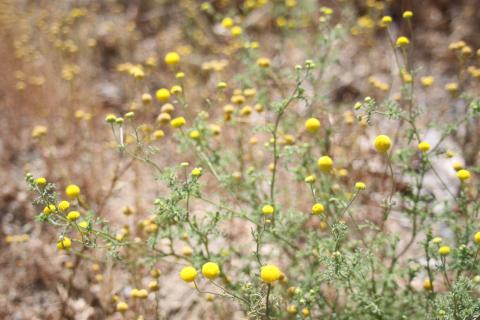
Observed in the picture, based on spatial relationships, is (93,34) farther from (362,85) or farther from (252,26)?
(362,85)

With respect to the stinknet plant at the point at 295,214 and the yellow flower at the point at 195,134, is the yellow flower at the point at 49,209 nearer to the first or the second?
the stinknet plant at the point at 295,214

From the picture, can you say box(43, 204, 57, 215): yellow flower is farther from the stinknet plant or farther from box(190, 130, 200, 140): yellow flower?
box(190, 130, 200, 140): yellow flower

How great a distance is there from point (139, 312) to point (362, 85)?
364cm

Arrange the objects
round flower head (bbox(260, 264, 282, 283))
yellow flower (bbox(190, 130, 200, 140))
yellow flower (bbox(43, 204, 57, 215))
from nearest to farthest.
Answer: round flower head (bbox(260, 264, 282, 283)), yellow flower (bbox(43, 204, 57, 215)), yellow flower (bbox(190, 130, 200, 140))

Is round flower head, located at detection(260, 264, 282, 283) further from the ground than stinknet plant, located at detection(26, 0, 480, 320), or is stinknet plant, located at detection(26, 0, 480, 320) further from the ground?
stinknet plant, located at detection(26, 0, 480, 320)

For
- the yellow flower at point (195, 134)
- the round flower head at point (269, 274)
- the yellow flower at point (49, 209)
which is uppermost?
the yellow flower at point (195, 134)

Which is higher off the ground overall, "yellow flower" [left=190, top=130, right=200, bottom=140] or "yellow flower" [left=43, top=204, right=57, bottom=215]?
"yellow flower" [left=190, top=130, right=200, bottom=140]

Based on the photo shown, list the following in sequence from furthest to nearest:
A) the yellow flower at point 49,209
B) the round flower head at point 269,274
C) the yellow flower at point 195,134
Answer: the yellow flower at point 195,134 → the yellow flower at point 49,209 → the round flower head at point 269,274

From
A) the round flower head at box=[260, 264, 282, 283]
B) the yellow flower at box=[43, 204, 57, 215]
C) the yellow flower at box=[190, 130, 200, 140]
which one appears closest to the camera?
the round flower head at box=[260, 264, 282, 283]

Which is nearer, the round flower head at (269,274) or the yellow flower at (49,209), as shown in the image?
the round flower head at (269,274)

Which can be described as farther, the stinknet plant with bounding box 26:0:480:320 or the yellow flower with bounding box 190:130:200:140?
the yellow flower with bounding box 190:130:200:140

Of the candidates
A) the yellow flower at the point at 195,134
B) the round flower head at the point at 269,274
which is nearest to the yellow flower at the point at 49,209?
the yellow flower at the point at 195,134

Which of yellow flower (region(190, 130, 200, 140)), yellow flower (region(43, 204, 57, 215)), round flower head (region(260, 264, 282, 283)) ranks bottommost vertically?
round flower head (region(260, 264, 282, 283))

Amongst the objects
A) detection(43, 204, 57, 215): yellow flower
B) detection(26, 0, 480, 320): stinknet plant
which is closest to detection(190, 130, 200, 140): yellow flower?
detection(26, 0, 480, 320): stinknet plant
